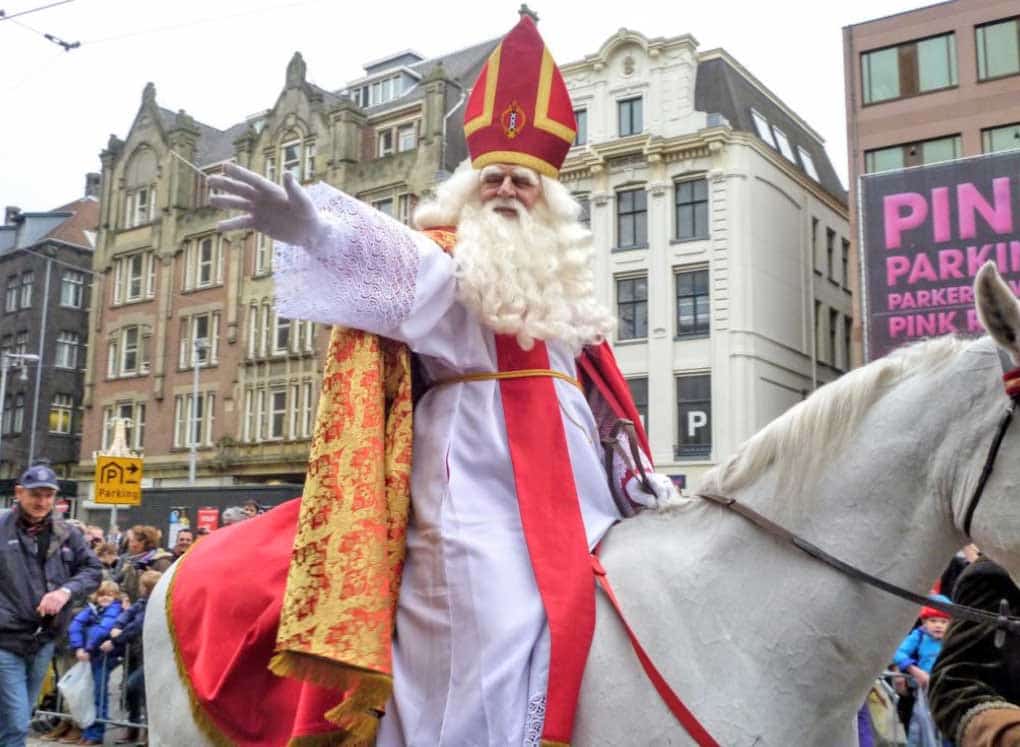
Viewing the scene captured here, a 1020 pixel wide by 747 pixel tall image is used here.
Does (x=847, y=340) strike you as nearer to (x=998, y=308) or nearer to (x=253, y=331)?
(x=253, y=331)

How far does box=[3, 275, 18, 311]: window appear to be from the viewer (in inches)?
2088

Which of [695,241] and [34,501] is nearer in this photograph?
[34,501]

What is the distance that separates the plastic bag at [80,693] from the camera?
10.6m

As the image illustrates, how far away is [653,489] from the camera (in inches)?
141

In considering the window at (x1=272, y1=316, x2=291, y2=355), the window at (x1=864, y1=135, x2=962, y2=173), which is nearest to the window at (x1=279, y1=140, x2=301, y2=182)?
the window at (x1=272, y1=316, x2=291, y2=355)

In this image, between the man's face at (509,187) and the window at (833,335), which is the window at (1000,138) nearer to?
the window at (833,335)

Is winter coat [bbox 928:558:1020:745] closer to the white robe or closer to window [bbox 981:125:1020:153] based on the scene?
the white robe

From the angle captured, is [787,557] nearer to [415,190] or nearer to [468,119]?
[468,119]

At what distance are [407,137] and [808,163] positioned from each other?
1476 cm

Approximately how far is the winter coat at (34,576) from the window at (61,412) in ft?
150

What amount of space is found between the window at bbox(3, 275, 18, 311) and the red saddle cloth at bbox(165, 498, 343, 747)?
54993mm

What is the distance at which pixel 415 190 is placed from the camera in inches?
1443

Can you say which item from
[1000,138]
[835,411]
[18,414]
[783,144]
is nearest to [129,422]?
[18,414]

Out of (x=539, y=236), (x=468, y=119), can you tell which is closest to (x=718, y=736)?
(x=539, y=236)
